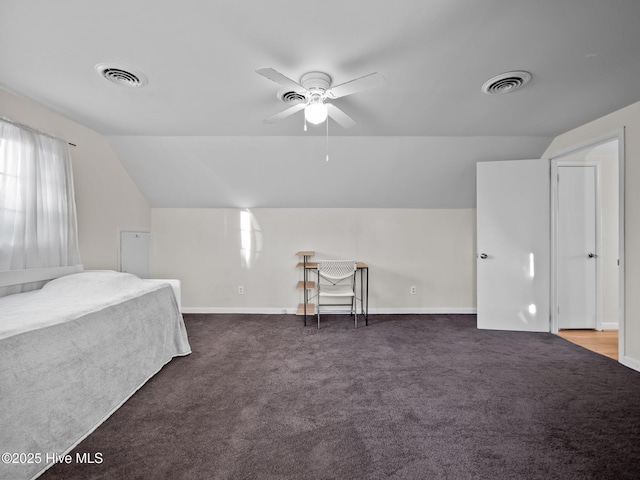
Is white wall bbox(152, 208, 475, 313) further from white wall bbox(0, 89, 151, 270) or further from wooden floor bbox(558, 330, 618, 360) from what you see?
wooden floor bbox(558, 330, 618, 360)

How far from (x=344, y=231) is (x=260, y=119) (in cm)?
204

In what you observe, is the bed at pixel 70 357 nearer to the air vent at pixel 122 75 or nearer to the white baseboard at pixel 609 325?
the air vent at pixel 122 75

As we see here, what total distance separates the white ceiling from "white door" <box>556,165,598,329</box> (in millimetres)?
599

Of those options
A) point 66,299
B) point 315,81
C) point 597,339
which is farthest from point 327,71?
point 597,339

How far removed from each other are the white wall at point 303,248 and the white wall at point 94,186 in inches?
31.2

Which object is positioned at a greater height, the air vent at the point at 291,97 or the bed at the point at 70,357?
the air vent at the point at 291,97

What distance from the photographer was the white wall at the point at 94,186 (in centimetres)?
248

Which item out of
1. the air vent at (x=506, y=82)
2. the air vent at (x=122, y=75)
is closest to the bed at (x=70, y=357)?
the air vent at (x=122, y=75)

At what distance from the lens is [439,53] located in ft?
5.65

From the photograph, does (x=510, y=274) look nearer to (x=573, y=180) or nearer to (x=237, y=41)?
(x=573, y=180)

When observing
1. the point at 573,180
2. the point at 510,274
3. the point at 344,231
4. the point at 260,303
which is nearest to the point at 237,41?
the point at 344,231

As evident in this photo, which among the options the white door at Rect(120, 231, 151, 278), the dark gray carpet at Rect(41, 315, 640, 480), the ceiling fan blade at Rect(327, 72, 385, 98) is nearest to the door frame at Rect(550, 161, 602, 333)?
the dark gray carpet at Rect(41, 315, 640, 480)

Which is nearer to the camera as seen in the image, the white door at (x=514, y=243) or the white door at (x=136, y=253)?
the white door at (x=514, y=243)

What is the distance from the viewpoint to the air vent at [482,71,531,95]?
195 cm
